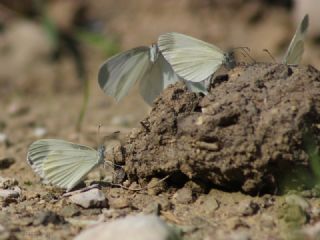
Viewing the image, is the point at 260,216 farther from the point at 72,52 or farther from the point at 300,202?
the point at 72,52

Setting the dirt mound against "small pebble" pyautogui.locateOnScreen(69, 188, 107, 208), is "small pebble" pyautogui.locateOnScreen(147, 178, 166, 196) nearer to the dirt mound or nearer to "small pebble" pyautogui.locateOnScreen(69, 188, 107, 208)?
the dirt mound

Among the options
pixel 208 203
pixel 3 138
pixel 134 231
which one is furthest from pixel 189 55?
pixel 3 138

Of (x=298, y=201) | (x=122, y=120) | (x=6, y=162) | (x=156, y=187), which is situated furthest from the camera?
(x=122, y=120)

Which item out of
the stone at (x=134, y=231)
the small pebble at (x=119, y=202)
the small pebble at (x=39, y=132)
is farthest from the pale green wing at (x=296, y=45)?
the small pebble at (x=39, y=132)

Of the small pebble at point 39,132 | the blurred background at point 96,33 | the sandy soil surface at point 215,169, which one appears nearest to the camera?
the sandy soil surface at point 215,169

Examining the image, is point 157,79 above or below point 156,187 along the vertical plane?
above

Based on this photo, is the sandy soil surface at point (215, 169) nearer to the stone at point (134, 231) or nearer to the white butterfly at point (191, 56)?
the white butterfly at point (191, 56)

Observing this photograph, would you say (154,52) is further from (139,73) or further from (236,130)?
(236,130)

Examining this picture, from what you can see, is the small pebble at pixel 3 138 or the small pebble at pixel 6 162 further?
the small pebble at pixel 3 138

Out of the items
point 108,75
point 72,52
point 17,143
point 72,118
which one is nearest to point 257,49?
point 72,52
